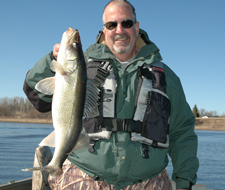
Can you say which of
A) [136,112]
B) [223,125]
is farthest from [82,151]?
[223,125]

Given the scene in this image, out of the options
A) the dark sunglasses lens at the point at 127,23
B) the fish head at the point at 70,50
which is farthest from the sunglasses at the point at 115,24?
the fish head at the point at 70,50

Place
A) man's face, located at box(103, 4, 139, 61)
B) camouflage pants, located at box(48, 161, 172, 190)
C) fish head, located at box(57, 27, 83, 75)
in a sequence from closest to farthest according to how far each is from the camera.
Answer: fish head, located at box(57, 27, 83, 75)
camouflage pants, located at box(48, 161, 172, 190)
man's face, located at box(103, 4, 139, 61)

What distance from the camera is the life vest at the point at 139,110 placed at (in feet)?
10.3

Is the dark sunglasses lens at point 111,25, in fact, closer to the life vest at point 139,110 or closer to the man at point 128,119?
the man at point 128,119

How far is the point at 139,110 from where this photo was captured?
10.6ft

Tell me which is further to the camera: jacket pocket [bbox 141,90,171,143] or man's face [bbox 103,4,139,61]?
man's face [bbox 103,4,139,61]

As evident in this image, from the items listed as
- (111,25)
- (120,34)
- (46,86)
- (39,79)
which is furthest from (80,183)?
(111,25)

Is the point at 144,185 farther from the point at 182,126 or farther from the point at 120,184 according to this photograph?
the point at 182,126

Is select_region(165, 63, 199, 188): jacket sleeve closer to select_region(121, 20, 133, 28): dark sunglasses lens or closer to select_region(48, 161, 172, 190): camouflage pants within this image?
select_region(48, 161, 172, 190): camouflage pants

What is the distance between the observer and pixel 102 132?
307 cm

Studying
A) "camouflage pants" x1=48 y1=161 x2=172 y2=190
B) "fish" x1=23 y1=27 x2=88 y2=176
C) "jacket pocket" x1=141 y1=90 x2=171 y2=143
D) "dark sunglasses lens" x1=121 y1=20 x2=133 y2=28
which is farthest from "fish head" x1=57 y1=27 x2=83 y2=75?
"camouflage pants" x1=48 y1=161 x2=172 y2=190

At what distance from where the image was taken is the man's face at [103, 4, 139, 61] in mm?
3598

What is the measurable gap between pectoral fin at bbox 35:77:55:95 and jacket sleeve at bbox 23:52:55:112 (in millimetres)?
405

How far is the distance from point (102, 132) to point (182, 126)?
124cm
